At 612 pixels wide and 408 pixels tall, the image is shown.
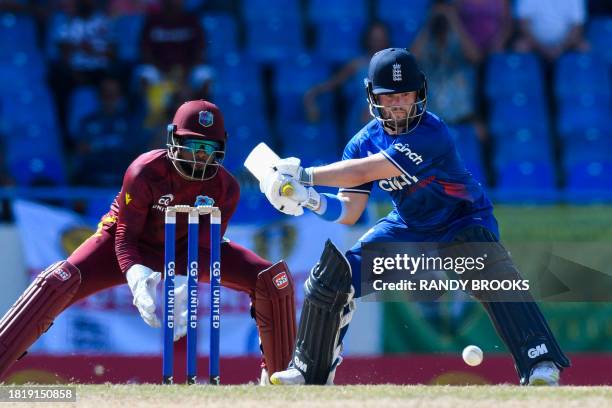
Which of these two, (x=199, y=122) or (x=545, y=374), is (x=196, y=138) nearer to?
(x=199, y=122)

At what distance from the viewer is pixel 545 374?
19.1ft

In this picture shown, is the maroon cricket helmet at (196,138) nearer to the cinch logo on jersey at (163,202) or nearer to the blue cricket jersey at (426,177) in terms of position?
the cinch logo on jersey at (163,202)

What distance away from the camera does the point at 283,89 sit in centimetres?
1111

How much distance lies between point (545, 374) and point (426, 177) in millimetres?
1095

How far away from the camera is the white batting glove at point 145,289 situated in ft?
19.6

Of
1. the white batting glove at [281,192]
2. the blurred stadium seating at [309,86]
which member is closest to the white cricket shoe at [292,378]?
the white batting glove at [281,192]

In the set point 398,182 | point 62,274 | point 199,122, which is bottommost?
point 62,274

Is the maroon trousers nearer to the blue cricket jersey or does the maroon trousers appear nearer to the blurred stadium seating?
the blue cricket jersey

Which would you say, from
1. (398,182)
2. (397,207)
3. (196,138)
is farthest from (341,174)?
(196,138)

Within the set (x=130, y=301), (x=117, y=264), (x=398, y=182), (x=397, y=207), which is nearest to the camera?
(x=398, y=182)

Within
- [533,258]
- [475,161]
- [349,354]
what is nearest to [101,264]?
[349,354]

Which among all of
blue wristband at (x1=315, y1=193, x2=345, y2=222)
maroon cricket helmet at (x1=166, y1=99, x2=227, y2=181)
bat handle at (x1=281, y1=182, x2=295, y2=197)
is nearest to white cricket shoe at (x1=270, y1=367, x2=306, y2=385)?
blue wristband at (x1=315, y1=193, x2=345, y2=222)

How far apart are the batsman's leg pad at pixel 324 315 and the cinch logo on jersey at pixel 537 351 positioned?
34.2 inches

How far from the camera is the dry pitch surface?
5.18 m
